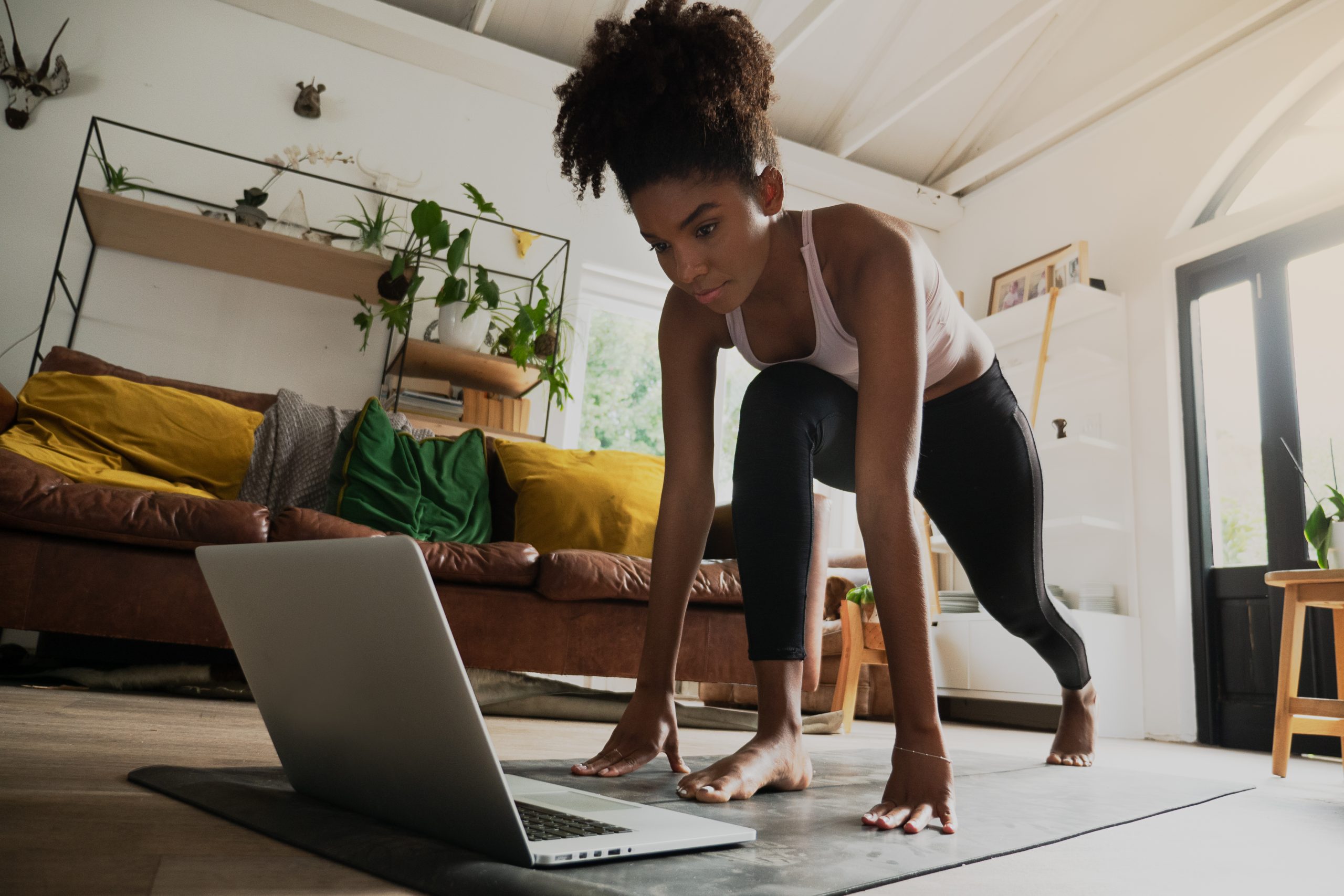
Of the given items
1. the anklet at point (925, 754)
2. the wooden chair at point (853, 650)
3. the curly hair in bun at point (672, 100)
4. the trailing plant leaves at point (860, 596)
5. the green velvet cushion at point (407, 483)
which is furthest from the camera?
the trailing plant leaves at point (860, 596)

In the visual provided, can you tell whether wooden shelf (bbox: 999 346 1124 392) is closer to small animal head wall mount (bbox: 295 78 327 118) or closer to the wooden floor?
the wooden floor

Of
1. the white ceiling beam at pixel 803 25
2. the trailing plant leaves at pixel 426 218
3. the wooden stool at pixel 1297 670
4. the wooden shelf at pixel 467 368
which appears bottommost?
the wooden stool at pixel 1297 670

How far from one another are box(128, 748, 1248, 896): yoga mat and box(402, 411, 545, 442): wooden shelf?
96.9 inches

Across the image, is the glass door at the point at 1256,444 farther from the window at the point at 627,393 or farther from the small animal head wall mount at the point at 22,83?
the small animal head wall mount at the point at 22,83

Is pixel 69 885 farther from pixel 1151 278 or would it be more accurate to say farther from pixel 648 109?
pixel 1151 278

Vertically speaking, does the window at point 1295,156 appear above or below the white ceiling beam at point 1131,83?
below

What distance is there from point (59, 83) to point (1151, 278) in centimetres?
445

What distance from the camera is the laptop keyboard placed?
666 millimetres

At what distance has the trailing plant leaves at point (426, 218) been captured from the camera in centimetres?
349

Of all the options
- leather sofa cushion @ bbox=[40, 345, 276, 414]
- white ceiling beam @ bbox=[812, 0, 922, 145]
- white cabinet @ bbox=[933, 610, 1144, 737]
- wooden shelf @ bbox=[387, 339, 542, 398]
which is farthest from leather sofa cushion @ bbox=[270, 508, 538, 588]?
white ceiling beam @ bbox=[812, 0, 922, 145]

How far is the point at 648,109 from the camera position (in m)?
1.10

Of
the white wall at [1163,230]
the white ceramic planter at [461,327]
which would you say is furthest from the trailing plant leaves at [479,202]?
the white wall at [1163,230]

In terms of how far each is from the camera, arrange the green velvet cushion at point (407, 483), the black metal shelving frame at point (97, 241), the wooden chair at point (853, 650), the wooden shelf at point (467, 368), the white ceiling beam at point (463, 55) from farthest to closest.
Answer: the white ceiling beam at point (463, 55) < the wooden shelf at point (467, 368) < the black metal shelving frame at point (97, 241) < the wooden chair at point (853, 650) < the green velvet cushion at point (407, 483)

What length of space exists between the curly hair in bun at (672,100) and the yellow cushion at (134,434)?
1868 millimetres
